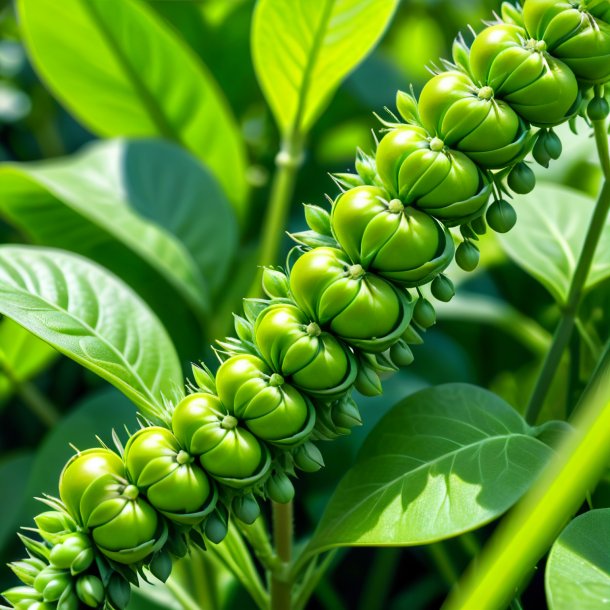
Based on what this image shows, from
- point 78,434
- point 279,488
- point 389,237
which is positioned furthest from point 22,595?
point 78,434

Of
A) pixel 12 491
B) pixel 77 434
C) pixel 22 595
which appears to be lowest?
pixel 12 491

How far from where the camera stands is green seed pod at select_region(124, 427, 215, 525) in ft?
1.16

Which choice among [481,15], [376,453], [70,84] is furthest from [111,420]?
[481,15]

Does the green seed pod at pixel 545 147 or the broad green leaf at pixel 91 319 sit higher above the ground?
the green seed pod at pixel 545 147

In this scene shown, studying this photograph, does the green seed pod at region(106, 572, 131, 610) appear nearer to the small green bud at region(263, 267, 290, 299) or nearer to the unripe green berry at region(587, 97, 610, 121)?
the small green bud at region(263, 267, 290, 299)

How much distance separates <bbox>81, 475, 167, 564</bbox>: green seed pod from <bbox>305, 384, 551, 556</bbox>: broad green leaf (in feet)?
0.44

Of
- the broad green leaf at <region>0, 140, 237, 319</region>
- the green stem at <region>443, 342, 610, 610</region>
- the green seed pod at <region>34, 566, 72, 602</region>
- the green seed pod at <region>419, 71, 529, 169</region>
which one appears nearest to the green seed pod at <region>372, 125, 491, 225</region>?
the green seed pod at <region>419, 71, 529, 169</region>

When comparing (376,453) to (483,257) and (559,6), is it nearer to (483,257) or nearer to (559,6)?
(559,6)

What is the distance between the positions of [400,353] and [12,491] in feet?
1.79

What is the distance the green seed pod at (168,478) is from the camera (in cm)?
35

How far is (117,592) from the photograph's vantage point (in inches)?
14.7

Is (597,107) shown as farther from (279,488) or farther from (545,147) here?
(279,488)

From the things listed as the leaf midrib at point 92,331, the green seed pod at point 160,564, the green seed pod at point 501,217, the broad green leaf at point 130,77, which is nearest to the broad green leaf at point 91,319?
the leaf midrib at point 92,331

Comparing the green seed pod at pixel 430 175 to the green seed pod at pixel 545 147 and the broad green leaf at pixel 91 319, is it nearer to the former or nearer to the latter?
the green seed pod at pixel 545 147
